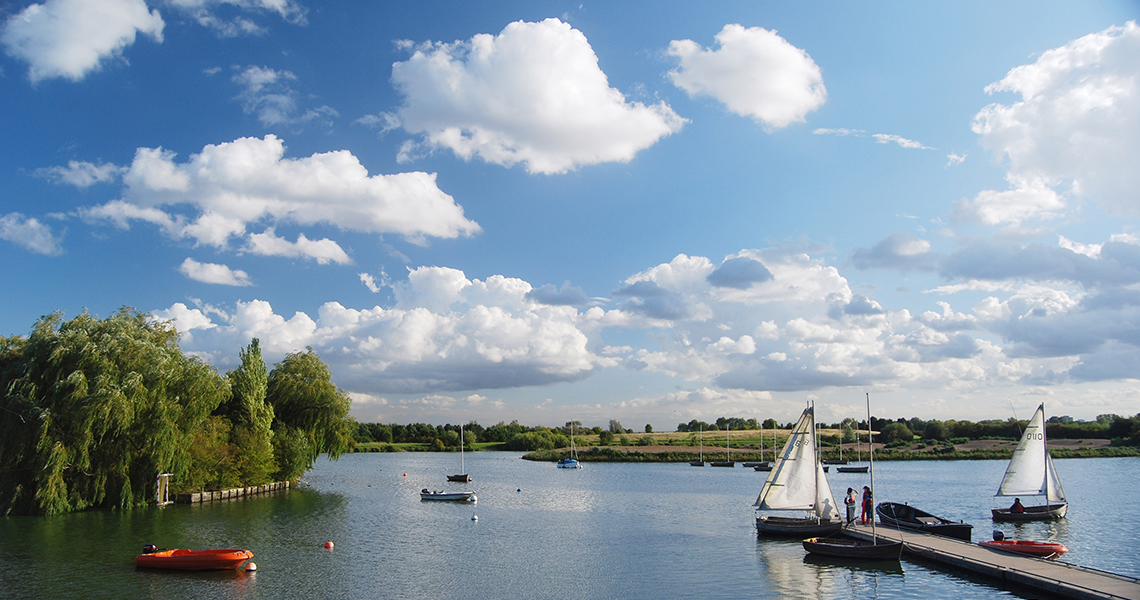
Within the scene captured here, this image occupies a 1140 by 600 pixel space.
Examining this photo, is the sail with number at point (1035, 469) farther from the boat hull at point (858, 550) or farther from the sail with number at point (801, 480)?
the boat hull at point (858, 550)

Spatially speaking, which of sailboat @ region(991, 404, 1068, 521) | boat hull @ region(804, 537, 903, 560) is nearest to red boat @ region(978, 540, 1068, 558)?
boat hull @ region(804, 537, 903, 560)

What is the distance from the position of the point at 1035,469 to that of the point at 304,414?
2669 inches

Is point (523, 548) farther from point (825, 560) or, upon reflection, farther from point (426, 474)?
point (426, 474)

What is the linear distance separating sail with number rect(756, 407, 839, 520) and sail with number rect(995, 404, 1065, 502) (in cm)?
1828

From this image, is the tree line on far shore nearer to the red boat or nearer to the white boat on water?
the white boat on water

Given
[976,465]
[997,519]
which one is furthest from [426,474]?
[976,465]

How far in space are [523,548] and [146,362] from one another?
3311 centimetres

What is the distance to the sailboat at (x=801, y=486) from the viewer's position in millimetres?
42906

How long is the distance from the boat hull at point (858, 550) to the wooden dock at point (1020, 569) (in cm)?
203

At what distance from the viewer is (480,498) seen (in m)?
73.4

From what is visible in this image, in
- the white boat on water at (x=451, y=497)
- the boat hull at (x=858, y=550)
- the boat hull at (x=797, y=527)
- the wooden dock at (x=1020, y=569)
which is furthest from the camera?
the white boat on water at (x=451, y=497)

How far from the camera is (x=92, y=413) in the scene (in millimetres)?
48469

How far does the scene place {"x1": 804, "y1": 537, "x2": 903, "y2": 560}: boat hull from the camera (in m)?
34.9

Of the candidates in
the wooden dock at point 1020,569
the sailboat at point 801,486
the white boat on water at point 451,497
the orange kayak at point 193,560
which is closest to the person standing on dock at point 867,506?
the sailboat at point 801,486
